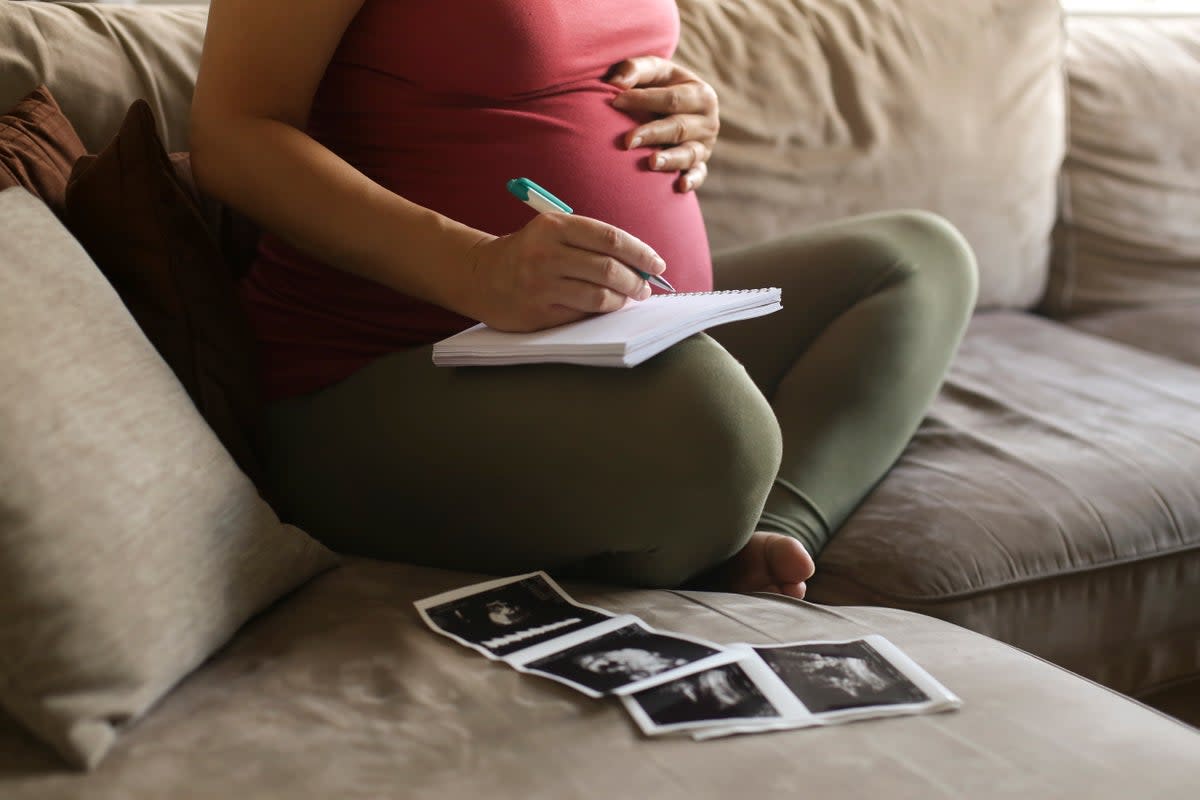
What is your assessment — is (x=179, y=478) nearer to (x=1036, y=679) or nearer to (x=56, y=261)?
(x=56, y=261)

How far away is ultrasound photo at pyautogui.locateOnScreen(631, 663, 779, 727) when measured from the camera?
31.3 inches

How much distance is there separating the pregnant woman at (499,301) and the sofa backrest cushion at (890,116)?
17.8 inches

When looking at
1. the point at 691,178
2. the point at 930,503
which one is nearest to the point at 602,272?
the point at 691,178

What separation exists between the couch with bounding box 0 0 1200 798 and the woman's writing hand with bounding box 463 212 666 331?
0.26 metres

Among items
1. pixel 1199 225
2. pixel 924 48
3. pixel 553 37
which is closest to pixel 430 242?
pixel 553 37

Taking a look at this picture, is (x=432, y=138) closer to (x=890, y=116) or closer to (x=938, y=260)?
(x=938, y=260)

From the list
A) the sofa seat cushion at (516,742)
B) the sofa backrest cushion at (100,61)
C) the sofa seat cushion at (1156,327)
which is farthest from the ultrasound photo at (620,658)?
the sofa seat cushion at (1156,327)

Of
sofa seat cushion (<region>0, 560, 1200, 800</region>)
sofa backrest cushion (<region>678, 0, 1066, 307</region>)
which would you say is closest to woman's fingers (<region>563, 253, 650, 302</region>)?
sofa seat cushion (<region>0, 560, 1200, 800</region>)

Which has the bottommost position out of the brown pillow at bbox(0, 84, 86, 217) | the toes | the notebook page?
the toes

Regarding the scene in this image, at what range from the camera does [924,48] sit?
193 cm

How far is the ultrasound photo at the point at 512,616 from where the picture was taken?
913 millimetres

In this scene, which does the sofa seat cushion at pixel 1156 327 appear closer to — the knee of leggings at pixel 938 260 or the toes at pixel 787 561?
the knee of leggings at pixel 938 260

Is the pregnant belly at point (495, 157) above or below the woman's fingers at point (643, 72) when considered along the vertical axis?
below

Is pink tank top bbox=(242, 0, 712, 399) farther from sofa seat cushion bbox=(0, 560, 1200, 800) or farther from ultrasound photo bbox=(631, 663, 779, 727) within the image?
ultrasound photo bbox=(631, 663, 779, 727)
